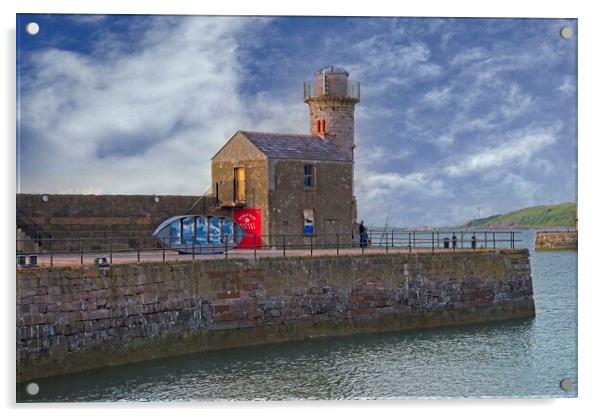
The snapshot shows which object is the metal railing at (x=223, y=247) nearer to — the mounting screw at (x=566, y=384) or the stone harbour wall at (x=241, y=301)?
the stone harbour wall at (x=241, y=301)

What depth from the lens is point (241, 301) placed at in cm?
2586

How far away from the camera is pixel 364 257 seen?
29.2m

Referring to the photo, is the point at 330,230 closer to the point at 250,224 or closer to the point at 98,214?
the point at 250,224

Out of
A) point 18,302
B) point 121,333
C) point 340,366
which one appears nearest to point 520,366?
point 340,366

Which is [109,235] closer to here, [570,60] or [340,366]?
[340,366]

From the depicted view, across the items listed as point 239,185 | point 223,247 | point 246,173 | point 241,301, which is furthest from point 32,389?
point 239,185

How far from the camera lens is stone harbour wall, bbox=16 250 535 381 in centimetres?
2102

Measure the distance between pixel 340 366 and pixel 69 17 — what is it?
10.4 meters

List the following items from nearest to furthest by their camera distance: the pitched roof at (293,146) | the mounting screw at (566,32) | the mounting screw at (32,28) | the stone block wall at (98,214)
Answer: the mounting screw at (32,28), the mounting screw at (566,32), the stone block wall at (98,214), the pitched roof at (293,146)

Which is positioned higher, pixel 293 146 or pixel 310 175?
pixel 293 146

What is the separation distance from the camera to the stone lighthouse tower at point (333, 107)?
127 feet

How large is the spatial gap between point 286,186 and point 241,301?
8.39m

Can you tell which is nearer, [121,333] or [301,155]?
[121,333]

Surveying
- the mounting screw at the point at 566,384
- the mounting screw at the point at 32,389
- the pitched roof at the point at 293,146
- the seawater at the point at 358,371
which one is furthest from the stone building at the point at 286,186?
the mounting screw at the point at 32,389
